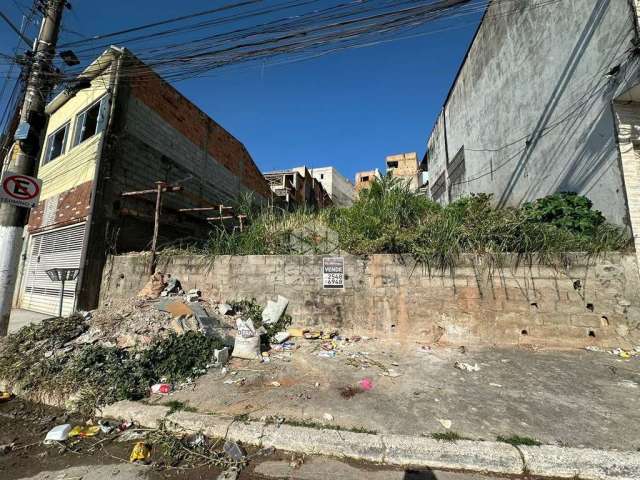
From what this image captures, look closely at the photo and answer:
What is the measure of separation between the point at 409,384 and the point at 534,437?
55.0 inches

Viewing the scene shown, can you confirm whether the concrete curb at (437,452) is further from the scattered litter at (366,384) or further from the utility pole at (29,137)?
the utility pole at (29,137)

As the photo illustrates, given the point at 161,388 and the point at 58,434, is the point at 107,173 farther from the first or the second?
the point at 58,434

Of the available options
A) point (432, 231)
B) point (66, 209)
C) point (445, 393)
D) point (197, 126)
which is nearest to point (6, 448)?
point (445, 393)

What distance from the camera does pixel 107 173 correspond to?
25.7ft

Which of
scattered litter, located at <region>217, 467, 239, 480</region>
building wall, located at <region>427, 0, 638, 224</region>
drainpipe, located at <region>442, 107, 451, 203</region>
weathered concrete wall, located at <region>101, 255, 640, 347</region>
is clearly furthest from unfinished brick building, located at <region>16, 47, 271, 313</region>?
drainpipe, located at <region>442, 107, 451, 203</region>

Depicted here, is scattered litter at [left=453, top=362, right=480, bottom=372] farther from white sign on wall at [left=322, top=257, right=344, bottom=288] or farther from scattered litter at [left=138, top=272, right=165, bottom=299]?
scattered litter at [left=138, top=272, right=165, bottom=299]

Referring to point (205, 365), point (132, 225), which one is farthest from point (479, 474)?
point (132, 225)

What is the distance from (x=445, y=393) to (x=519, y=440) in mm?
1008

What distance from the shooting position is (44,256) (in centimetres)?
896

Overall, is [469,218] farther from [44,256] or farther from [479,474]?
[44,256]

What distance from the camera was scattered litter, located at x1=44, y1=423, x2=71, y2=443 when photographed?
2.90 m

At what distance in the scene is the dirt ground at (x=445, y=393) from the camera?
→ 288 cm

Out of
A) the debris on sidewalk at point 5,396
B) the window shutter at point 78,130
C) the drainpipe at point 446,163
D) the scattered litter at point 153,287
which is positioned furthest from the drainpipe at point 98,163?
the drainpipe at point 446,163

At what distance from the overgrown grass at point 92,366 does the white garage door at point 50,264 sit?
107 inches
